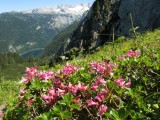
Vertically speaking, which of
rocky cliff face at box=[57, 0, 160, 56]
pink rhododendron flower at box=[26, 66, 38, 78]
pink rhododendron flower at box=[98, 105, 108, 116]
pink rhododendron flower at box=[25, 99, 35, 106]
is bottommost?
rocky cliff face at box=[57, 0, 160, 56]

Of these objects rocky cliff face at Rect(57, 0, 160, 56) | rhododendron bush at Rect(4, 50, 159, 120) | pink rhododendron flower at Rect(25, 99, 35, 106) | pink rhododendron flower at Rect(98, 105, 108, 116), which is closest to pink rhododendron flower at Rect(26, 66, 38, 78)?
rhododendron bush at Rect(4, 50, 159, 120)

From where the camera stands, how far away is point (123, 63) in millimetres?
5285

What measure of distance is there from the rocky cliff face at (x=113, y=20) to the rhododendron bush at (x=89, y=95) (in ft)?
91.9

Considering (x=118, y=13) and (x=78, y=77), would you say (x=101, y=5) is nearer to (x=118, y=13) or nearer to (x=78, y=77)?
(x=118, y=13)

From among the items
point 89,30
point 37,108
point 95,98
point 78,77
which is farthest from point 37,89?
point 89,30

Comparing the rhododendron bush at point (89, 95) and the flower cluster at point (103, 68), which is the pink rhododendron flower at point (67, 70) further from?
the flower cluster at point (103, 68)

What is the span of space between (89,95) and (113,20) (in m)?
40.1

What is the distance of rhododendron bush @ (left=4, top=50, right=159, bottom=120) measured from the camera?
3.78 meters

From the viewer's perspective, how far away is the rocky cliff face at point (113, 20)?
116ft

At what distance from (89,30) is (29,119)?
144 feet

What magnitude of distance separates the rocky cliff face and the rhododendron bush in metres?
28.0

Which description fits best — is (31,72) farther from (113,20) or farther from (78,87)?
(113,20)

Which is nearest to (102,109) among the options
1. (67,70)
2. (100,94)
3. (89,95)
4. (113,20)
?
(100,94)

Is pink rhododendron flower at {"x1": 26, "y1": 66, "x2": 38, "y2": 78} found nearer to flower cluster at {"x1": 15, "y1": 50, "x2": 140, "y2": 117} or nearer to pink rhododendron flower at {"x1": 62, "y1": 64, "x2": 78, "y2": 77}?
flower cluster at {"x1": 15, "y1": 50, "x2": 140, "y2": 117}
